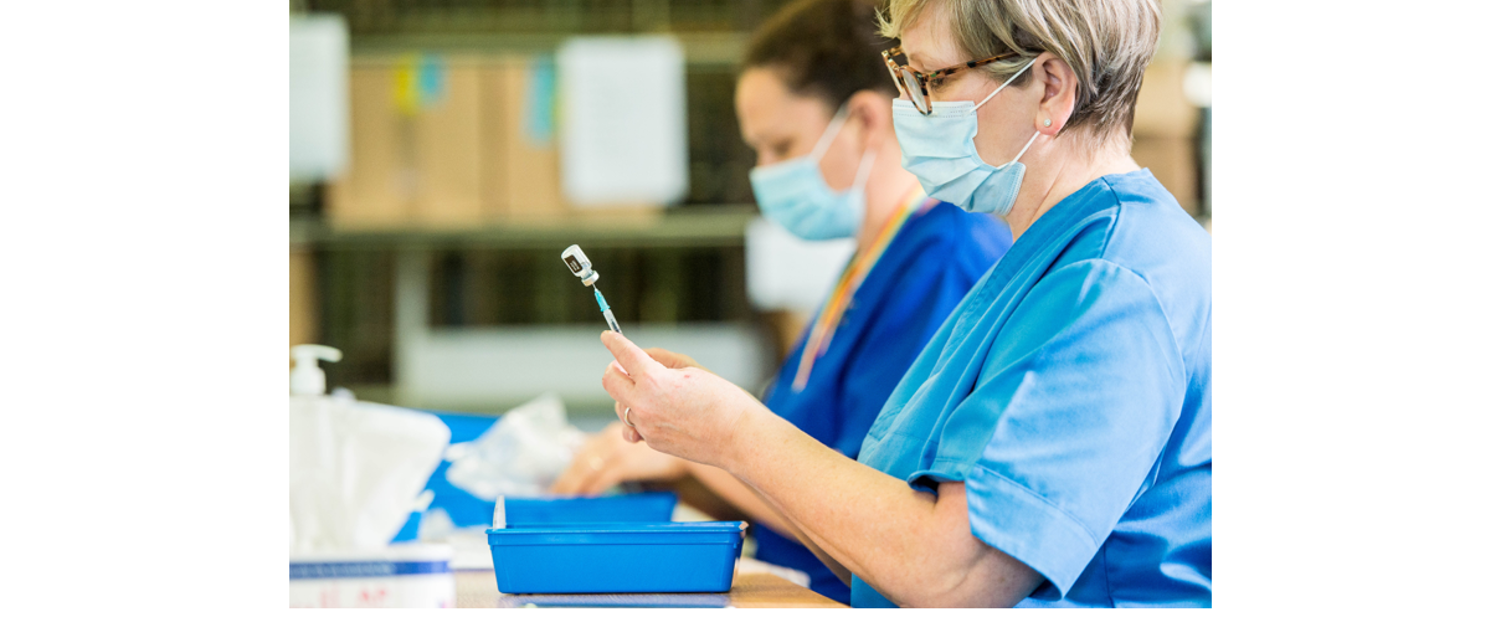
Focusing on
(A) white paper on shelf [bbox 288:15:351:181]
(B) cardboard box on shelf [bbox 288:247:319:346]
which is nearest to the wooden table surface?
(A) white paper on shelf [bbox 288:15:351:181]

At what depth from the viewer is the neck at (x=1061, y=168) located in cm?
97

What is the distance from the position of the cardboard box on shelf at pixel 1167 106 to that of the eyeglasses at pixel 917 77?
243 centimetres

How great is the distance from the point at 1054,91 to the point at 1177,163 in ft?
8.66

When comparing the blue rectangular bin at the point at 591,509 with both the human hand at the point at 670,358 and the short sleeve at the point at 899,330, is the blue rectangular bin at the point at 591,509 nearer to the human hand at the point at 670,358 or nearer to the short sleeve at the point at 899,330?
the short sleeve at the point at 899,330

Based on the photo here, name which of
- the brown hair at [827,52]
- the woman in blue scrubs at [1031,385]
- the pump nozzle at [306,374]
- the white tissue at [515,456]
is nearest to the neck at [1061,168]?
the woman in blue scrubs at [1031,385]

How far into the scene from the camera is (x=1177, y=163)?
3373 millimetres

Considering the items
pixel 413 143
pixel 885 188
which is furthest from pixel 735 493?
pixel 413 143

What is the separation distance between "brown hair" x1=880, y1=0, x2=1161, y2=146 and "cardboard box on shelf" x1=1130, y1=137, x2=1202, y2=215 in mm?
2447

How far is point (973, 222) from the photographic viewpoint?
150 cm

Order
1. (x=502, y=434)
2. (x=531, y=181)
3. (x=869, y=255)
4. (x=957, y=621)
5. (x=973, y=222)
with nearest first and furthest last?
(x=957, y=621), (x=973, y=222), (x=869, y=255), (x=502, y=434), (x=531, y=181)
